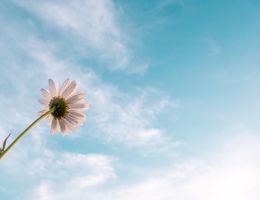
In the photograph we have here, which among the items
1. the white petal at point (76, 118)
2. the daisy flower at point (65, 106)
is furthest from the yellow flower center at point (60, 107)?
the white petal at point (76, 118)

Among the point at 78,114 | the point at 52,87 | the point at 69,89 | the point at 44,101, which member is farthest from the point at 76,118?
the point at 52,87

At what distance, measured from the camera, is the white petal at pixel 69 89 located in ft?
18.4

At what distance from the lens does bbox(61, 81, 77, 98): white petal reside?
5.61 metres

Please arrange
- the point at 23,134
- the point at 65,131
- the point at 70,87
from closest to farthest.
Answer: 1. the point at 23,134
2. the point at 65,131
3. the point at 70,87

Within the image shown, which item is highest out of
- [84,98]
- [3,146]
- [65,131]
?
[84,98]

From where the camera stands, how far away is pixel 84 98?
5320 mm

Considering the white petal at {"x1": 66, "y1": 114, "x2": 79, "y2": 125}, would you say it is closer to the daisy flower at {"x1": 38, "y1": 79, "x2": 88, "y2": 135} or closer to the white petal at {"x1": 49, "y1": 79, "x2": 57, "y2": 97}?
the daisy flower at {"x1": 38, "y1": 79, "x2": 88, "y2": 135}

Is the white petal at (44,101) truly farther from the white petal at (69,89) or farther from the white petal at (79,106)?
the white petal at (79,106)

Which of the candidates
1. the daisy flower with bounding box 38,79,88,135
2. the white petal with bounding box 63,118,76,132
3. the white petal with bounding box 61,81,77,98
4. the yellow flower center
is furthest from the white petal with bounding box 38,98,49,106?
the white petal with bounding box 63,118,76,132

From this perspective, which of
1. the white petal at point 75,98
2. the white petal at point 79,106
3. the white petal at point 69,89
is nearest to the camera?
the white petal at point 79,106

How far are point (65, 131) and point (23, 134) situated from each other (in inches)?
101

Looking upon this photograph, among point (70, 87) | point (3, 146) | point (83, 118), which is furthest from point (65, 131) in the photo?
point (3, 146)

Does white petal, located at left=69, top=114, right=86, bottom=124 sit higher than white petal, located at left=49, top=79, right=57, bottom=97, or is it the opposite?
white petal, located at left=49, top=79, right=57, bottom=97

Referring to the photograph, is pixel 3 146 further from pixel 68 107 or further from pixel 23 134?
pixel 68 107
